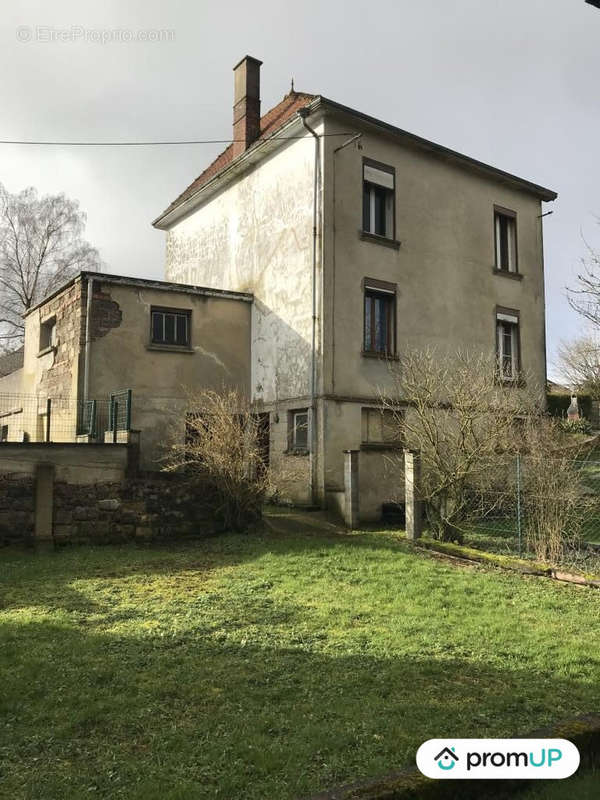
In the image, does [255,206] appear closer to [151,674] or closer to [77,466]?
[77,466]

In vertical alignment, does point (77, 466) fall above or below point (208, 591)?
above

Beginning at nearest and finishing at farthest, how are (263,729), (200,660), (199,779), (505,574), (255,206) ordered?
(199,779) < (263,729) < (200,660) < (505,574) < (255,206)

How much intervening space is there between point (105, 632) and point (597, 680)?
4446 mm

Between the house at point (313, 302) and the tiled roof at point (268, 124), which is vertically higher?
the tiled roof at point (268, 124)

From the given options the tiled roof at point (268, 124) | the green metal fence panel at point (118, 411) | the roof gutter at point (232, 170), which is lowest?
the green metal fence panel at point (118, 411)

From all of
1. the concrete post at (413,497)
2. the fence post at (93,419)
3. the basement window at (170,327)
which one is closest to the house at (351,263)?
the basement window at (170,327)

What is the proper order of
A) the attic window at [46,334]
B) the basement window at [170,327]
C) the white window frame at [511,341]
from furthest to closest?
the white window frame at [511,341] < the attic window at [46,334] < the basement window at [170,327]

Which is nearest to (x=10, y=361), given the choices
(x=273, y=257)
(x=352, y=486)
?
(x=273, y=257)

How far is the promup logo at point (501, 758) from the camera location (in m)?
3.54

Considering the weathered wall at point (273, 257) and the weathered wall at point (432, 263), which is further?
the weathered wall at point (273, 257)

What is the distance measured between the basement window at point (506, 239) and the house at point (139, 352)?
7.79 m

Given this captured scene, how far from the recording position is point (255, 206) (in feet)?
58.0

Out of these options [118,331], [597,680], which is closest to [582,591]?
[597,680]

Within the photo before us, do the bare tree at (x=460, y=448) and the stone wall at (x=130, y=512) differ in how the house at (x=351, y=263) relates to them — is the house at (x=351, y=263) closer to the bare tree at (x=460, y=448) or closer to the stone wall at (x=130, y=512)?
the bare tree at (x=460, y=448)
